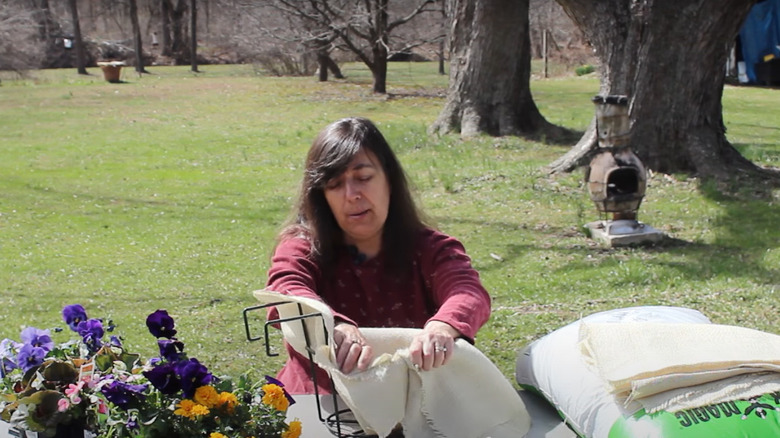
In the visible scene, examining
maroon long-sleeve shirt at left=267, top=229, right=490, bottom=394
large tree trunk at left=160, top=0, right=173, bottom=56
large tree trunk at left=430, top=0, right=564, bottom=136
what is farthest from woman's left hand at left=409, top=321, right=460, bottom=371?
large tree trunk at left=160, top=0, right=173, bottom=56

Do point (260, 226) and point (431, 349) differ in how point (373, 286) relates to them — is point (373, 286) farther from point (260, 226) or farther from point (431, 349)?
point (260, 226)

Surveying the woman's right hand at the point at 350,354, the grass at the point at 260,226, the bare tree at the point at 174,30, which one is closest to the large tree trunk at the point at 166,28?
the bare tree at the point at 174,30

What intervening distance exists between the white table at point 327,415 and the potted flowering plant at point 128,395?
12.2 inches

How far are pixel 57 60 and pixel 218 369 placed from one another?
29.5m

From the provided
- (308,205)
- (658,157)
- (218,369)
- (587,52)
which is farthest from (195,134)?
(587,52)

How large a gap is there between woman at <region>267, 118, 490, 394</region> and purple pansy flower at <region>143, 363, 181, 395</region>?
65 centimetres

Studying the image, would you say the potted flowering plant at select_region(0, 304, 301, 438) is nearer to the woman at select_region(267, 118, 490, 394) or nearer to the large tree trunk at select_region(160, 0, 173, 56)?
the woman at select_region(267, 118, 490, 394)

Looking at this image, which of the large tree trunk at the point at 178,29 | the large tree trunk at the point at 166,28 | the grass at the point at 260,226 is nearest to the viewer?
the grass at the point at 260,226

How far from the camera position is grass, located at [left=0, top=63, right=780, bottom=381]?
17.8 feet

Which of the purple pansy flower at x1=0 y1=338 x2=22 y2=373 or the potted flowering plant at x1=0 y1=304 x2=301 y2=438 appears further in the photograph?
the purple pansy flower at x1=0 y1=338 x2=22 y2=373

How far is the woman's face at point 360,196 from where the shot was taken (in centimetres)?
258

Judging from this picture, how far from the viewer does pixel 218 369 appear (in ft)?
15.1

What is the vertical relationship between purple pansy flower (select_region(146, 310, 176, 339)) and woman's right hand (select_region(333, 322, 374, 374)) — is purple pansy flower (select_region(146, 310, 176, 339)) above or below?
above

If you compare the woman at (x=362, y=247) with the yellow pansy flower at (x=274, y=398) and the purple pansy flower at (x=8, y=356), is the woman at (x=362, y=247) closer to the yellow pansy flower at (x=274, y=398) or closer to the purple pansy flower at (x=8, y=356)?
the yellow pansy flower at (x=274, y=398)
